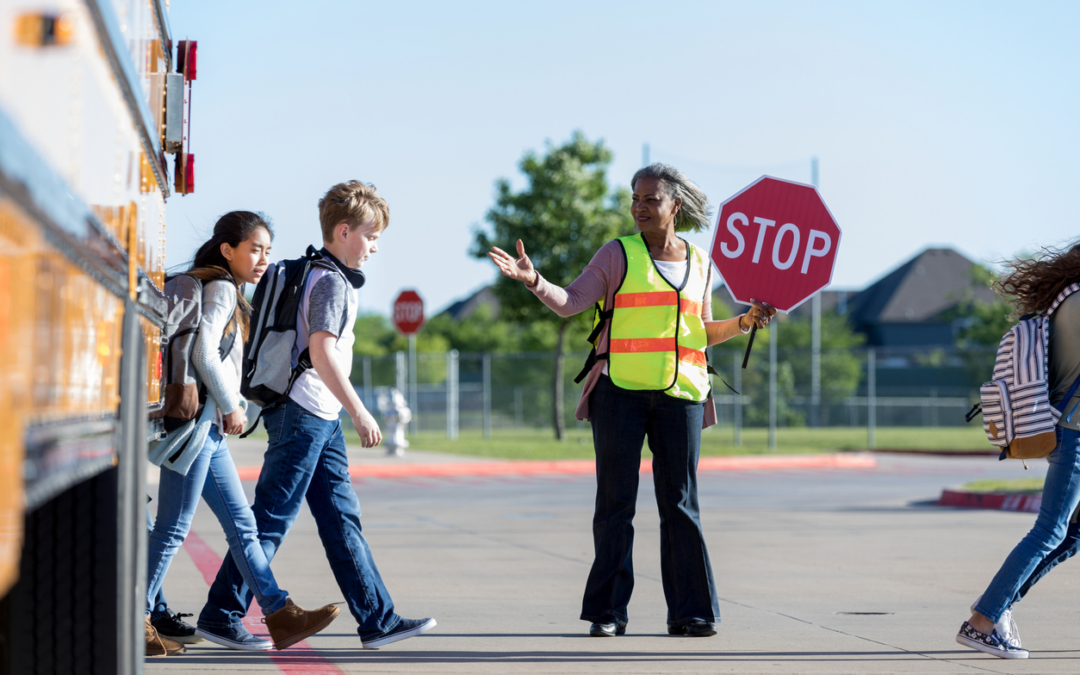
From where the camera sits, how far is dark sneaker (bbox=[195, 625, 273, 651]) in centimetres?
470

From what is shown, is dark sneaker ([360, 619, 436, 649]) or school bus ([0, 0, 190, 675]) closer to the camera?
school bus ([0, 0, 190, 675])

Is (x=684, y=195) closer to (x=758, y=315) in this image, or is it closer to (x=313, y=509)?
(x=758, y=315)

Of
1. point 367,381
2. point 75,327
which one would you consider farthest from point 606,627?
point 367,381

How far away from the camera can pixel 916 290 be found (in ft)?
248

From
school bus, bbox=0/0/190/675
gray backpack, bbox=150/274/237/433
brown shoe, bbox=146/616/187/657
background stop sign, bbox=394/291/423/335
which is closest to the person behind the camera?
school bus, bbox=0/0/190/675

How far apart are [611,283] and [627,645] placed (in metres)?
1.48

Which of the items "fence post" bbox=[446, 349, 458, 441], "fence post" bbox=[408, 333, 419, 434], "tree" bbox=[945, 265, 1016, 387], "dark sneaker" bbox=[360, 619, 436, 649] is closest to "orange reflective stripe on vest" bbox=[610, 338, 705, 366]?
"dark sneaker" bbox=[360, 619, 436, 649]

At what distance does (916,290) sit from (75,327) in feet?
255

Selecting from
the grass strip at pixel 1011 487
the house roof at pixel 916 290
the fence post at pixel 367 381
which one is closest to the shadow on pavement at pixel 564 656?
the grass strip at pixel 1011 487

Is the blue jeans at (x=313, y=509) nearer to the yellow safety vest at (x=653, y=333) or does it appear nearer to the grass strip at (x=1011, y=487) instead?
the yellow safety vest at (x=653, y=333)

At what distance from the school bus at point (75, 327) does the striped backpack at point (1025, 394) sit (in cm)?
308

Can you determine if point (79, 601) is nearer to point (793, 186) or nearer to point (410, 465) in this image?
point (793, 186)

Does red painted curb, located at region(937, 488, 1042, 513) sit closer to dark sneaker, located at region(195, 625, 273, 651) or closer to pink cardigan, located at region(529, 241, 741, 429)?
pink cardigan, located at region(529, 241, 741, 429)

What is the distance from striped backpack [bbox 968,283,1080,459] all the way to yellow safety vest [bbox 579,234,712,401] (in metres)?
1.15
